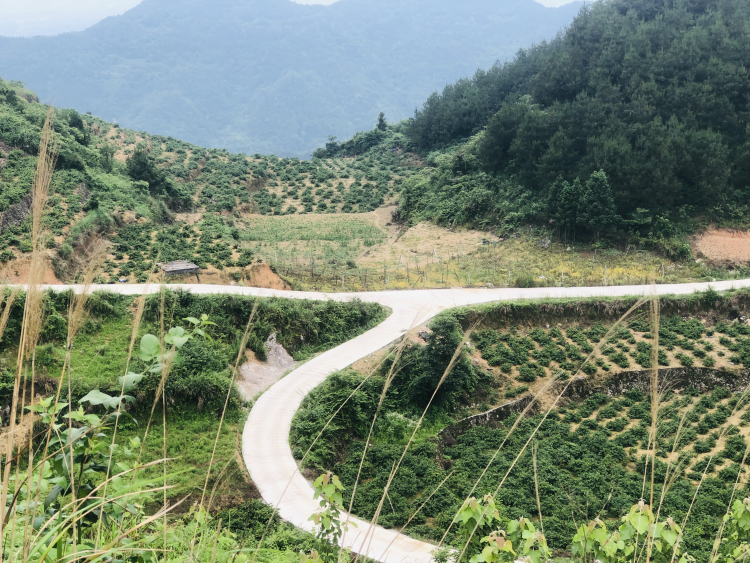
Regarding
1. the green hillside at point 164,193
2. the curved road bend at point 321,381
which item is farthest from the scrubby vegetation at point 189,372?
the green hillside at point 164,193

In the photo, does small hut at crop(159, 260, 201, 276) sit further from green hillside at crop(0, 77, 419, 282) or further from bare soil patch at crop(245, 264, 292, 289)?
bare soil patch at crop(245, 264, 292, 289)

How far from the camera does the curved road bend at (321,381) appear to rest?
9727 mm

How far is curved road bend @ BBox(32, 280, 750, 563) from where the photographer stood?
973cm

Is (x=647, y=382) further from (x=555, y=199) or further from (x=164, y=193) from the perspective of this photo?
(x=164, y=193)

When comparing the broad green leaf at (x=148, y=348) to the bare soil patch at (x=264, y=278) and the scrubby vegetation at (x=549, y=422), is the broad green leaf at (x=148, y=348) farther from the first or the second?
the bare soil patch at (x=264, y=278)

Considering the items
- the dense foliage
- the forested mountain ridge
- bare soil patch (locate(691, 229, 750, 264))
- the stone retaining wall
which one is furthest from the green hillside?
bare soil patch (locate(691, 229, 750, 264))

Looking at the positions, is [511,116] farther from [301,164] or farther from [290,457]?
[290,457]

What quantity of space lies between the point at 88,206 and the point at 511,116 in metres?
26.3

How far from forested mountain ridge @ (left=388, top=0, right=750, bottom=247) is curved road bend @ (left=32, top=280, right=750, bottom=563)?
8446mm

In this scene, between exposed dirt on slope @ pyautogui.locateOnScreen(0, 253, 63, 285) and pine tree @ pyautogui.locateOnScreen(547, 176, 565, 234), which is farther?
pine tree @ pyautogui.locateOnScreen(547, 176, 565, 234)

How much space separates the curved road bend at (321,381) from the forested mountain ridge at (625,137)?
333 inches

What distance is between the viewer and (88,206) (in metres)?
29.2

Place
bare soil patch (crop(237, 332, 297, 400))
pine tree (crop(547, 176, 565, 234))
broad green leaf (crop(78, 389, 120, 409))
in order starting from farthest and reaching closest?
1. pine tree (crop(547, 176, 565, 234))
2. bare soil patch (crop(237, 332, 297, 400))
3. broad green leaf (crop(78, 389, 120, 409))

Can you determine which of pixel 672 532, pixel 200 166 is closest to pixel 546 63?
pixel 200 166
